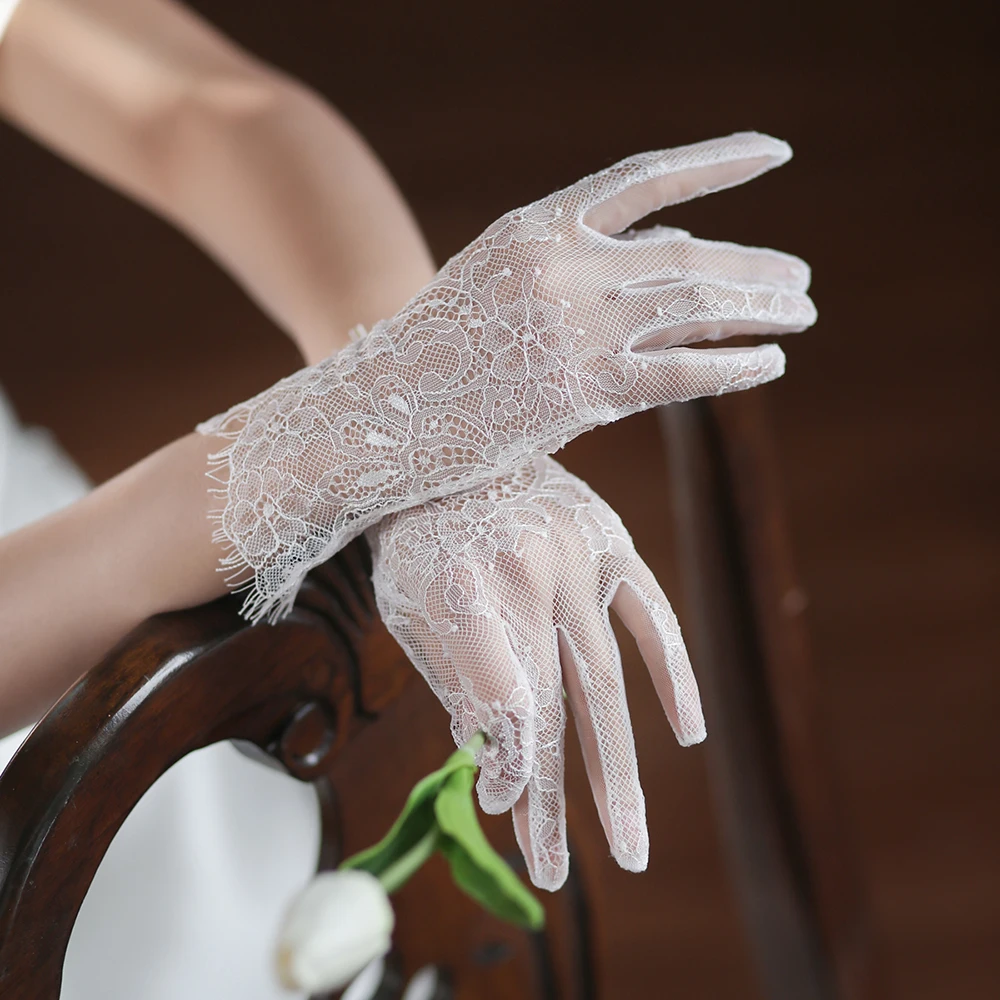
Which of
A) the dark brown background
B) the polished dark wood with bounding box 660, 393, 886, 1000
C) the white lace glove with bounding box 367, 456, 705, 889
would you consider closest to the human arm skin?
the white lace glove with bounding box 367, 456, 705, 889

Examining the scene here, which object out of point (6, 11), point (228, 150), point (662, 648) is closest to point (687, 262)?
point (662, 648)

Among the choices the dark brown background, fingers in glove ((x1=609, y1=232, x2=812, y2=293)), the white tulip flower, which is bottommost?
the dark brown background

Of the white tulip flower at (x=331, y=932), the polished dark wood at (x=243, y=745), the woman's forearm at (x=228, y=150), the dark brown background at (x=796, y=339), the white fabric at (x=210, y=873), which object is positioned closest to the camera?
the white tulip flower at (x=331, y=932)

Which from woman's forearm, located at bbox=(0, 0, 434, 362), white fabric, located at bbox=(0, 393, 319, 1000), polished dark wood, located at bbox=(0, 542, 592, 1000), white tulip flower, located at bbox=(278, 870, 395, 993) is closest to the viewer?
white tulip flower, located at bbox=(278, 870, 395, 993)

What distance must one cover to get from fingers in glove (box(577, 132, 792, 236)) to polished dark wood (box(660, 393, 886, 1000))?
353 millimetres

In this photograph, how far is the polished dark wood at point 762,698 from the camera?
2.91ft

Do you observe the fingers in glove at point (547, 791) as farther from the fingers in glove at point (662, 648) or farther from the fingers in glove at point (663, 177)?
the fingers in glove at point (663, 177)

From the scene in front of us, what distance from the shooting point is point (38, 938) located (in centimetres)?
40

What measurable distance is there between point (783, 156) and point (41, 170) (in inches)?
92.3

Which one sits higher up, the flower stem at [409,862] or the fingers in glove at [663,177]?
the fingers in glove at [663,177]

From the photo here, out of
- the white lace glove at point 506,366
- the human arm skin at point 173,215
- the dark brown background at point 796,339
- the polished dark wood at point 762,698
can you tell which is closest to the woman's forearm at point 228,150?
the human arm skin at point 173,215

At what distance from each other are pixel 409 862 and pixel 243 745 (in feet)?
0.82

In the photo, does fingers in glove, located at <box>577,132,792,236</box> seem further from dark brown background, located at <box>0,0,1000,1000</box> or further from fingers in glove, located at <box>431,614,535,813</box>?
dark brown background, located at <box>0,0,1000,1000</box>

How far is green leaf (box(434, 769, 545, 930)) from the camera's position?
0.97 ft
